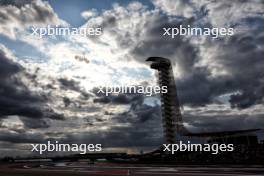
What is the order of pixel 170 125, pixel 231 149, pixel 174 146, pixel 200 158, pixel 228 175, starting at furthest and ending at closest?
pixel 170 125 < pixel 174 146 < pixel 231 149 < pixel 200 158 < pixel 228 175

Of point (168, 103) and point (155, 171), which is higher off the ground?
point (168, 103)

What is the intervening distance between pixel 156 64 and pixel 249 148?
79.9 m

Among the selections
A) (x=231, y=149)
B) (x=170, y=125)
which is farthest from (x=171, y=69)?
(x=231, y=149)

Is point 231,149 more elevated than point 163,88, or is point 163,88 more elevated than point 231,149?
point 163,88

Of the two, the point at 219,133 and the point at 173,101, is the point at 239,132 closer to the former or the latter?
the point at 219,133

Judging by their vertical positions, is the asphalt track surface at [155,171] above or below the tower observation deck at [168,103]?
below

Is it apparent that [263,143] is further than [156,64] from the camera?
No

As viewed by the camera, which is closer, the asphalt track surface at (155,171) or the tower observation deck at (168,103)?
the asphalt track surface at (155,171)

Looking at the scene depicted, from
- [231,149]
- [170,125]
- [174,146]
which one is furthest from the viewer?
[170,125]

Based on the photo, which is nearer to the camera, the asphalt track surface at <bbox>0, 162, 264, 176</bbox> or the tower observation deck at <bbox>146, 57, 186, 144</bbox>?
the asphalt track surface at <bbox>0, 162, 264, 176</bbox>

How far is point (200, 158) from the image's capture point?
302ft

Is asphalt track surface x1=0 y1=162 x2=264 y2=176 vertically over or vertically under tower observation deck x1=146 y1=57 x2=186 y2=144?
under

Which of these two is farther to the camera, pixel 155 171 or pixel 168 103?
pixel 168 103

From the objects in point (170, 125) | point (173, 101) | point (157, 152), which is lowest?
point (157, 152)
